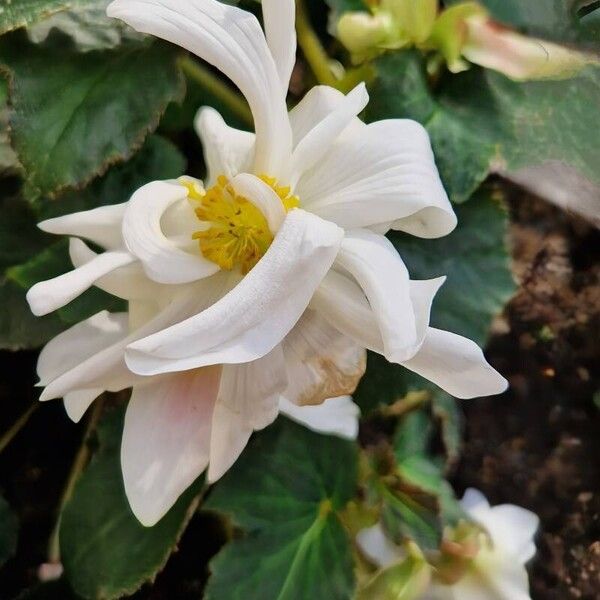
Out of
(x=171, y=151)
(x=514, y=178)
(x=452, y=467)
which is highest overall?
(x=171, y=151)

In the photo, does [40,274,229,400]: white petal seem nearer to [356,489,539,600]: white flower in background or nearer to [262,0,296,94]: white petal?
[262,0,296,94]: white petal

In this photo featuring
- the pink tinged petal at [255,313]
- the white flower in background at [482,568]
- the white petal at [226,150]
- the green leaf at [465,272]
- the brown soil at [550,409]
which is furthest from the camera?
the brown soil at [550,409]

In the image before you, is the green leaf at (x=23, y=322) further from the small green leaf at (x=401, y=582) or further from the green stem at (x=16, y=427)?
the small green leaf at (x=401, y=582)

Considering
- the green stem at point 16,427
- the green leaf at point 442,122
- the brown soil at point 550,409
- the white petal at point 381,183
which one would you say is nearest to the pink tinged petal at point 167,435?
the white petal at point 381,183

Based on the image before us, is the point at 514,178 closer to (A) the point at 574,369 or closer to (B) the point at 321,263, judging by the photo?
(A) the point at 574,369

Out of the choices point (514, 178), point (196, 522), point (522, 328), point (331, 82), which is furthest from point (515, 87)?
point (196, 522)

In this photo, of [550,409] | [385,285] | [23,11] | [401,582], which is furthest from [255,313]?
[550,409]

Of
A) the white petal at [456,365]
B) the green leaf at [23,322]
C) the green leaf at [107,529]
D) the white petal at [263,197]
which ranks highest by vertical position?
the white petal at [263,197]

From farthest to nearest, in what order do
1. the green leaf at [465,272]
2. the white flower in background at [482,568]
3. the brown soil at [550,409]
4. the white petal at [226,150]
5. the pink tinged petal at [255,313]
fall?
the brown soil at [550,409]
the white flower in background at [482,568]
the green leaf at [465,272]
the white petal at [226,150]
the pink tinged petal at [255,313]
